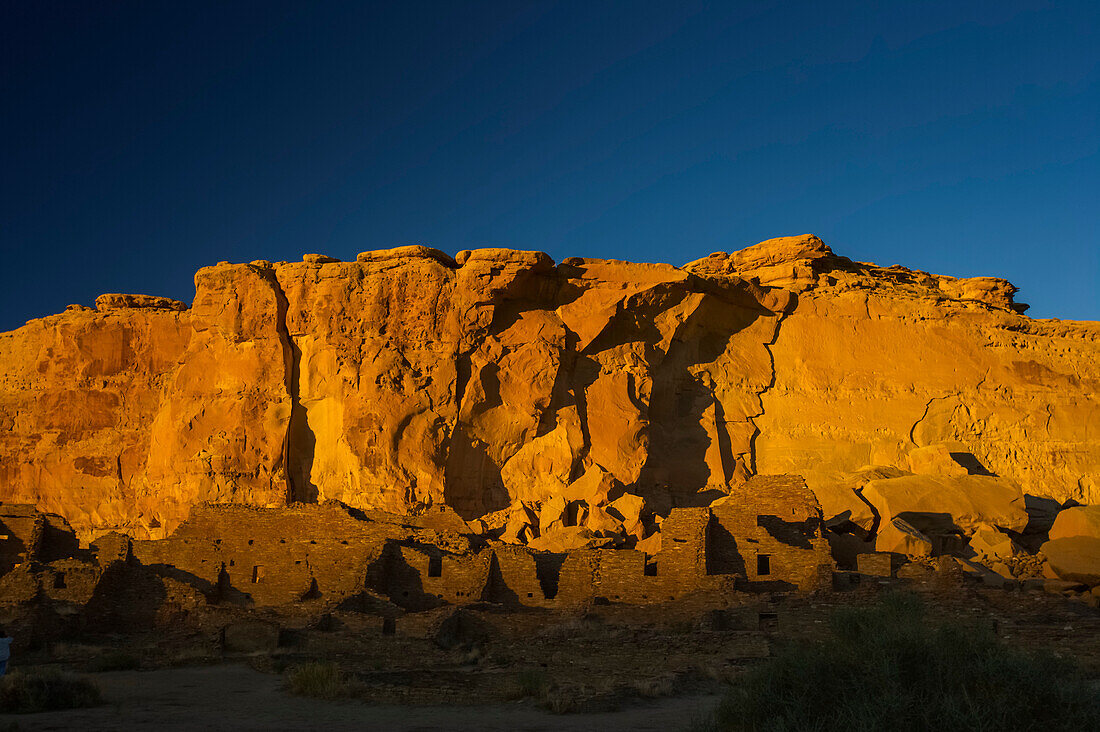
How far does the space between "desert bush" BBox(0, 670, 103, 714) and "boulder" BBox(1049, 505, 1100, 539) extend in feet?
70.9

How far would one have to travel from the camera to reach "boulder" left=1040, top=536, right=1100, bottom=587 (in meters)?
18.3

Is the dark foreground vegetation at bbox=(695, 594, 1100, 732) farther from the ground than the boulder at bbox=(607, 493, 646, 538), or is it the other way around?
the boulder at bbox=(607, 493, 646, 538)

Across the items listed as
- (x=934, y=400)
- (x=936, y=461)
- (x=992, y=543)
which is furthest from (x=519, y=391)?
(x=934, y=400)

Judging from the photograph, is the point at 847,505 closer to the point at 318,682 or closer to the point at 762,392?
the point at 762,392

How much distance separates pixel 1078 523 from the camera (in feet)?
76.4

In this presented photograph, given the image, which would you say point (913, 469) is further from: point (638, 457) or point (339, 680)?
point (339, 680)

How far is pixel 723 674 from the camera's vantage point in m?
11.6

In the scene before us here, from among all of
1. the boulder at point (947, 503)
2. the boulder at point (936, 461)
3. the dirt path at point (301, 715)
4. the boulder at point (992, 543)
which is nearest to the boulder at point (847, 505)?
the boulder at point (947, 503)

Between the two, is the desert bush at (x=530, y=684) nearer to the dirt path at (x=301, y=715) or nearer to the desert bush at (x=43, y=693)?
the dirt path at (x=301, y=715)

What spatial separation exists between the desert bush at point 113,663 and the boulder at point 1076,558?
17.2 meters

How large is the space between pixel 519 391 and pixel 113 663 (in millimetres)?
18507

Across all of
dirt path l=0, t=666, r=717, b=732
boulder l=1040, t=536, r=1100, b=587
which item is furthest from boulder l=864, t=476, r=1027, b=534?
dirt path l=0, t=666, r=717, b=732

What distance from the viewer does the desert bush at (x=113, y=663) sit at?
45.2ft

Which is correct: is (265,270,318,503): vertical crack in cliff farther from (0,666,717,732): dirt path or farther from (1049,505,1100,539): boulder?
(1049,505,1100,539): boulder
